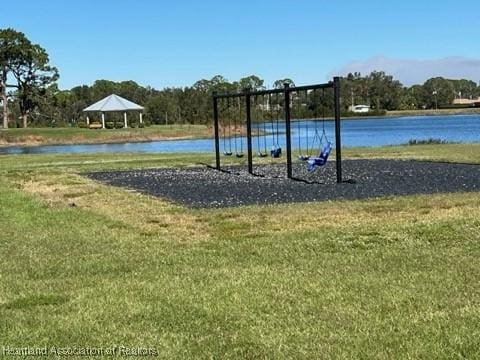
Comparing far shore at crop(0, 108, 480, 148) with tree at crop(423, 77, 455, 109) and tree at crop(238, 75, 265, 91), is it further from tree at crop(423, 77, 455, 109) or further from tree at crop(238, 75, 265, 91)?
tree at crop(423, 77, 455, 109)

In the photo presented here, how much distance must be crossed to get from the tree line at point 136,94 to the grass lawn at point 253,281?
49.7 meters

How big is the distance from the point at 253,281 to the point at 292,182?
916 centimetres

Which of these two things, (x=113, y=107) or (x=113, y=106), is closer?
(x=113, y=107)

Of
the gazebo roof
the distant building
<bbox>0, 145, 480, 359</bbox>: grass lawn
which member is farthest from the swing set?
the distant building

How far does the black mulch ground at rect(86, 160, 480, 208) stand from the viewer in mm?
12312

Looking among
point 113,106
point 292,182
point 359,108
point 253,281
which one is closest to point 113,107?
point 113,106

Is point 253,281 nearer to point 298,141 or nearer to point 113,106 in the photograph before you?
point 298,141

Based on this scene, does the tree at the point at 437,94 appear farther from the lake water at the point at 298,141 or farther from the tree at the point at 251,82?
the lake water at the point at 298,141

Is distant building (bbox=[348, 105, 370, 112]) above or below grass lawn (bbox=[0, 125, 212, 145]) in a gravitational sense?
above

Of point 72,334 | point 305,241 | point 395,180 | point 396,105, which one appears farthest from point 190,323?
point 396,105

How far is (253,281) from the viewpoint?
19.6 ft

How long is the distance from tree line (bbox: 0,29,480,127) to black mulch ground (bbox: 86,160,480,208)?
40066 millimetres

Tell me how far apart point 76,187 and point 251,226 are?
7247mm

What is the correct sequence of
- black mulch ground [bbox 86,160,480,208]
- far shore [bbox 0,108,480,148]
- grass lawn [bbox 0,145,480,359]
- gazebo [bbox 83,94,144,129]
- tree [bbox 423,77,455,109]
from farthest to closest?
tree [bbox 423,77,455,109] → gazebo [bbox 83,94,144,129] → far shore [bbox 0,108,480,148] → black mulch ground [bbox 86,160,480,208] → grass lawn [bbox 0,145,480,359]
